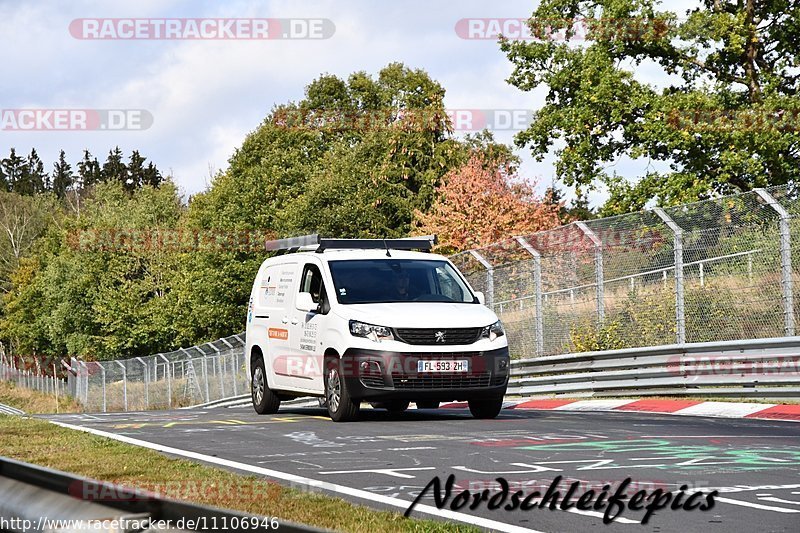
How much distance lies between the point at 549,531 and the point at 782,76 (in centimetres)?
2946

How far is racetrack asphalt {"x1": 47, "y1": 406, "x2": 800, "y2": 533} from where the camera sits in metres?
7.24

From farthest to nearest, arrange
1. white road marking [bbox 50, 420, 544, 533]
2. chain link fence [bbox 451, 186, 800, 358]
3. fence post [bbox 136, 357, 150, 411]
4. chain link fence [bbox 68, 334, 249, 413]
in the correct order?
fence post [bbox 136, 357, 150, 411], chain link fence [bbox 68, 334, 249, 413], chain link fence [bbox 451, 186, 800, 358], white road marking [bbox 50, 420, 544, 533]

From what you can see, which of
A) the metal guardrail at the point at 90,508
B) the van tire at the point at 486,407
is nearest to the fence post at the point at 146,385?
the van tire at the point at 486,407

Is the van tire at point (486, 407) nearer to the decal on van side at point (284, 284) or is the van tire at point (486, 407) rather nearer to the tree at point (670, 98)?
the decal on van side at point (284, 284)

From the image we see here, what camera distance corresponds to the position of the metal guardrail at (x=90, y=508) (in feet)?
11.9

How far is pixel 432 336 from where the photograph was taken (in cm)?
1451

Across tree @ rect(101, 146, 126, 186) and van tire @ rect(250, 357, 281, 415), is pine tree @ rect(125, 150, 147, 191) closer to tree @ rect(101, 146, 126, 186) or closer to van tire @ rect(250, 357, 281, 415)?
tree @ rect(101, 146, 126, 186)

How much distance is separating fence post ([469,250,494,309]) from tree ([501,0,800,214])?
10552 mm

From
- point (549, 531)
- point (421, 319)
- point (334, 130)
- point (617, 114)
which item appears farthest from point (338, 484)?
point (334, 130)

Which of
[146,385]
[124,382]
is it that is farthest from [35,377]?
[146,385]

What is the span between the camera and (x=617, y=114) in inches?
1328

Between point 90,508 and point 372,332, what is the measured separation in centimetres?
1039

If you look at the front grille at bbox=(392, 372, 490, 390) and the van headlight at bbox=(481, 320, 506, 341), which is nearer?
the front grille at bbox=(392, 372, 490, 390)

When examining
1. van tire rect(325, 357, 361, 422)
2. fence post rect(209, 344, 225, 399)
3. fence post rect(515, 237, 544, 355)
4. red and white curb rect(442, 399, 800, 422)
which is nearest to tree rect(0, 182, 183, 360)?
fence post rect(209, 344, 225, 399)
